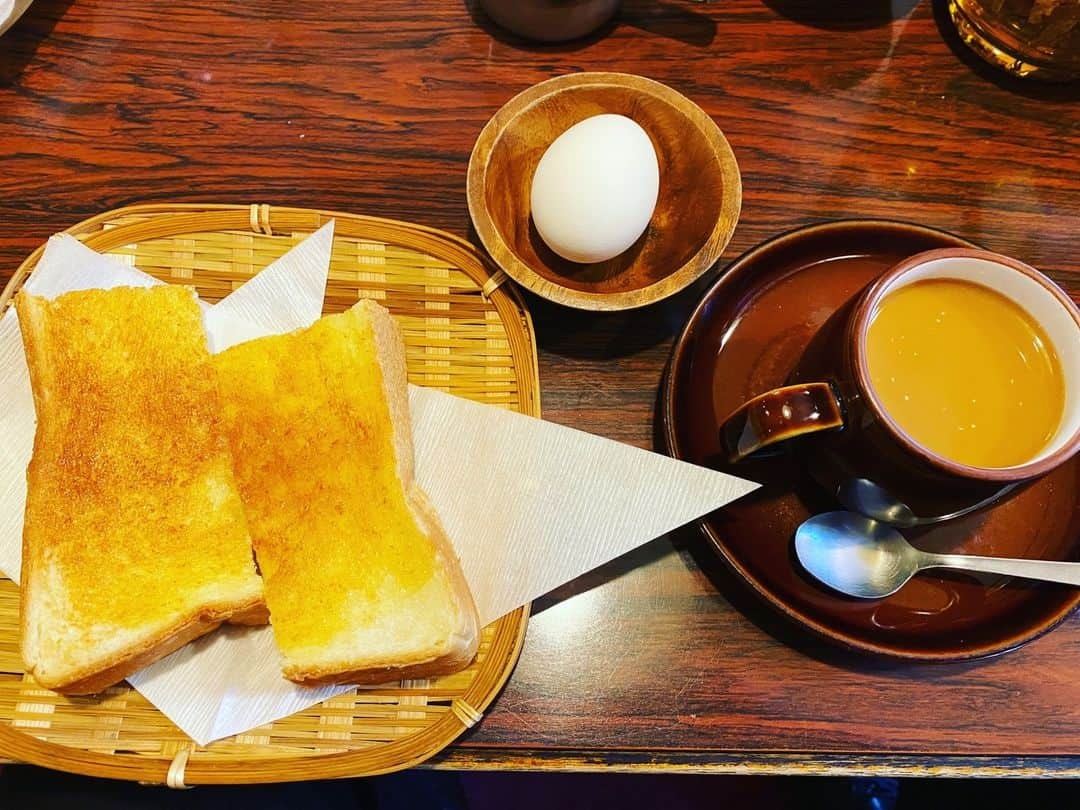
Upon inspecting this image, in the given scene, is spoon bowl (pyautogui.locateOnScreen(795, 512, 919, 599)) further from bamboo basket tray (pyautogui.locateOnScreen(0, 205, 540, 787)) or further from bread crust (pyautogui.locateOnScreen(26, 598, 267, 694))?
bread crust (pyautogui.locateOnScreen(26, 598, 267, 694))

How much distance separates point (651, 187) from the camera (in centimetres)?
80

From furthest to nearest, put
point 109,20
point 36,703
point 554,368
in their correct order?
1. point 109,20
2. point 554,368
3. point 36,703

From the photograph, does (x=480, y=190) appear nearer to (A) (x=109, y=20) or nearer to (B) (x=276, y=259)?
(B) (x=276, y=259)

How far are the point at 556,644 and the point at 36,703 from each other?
1.64ft

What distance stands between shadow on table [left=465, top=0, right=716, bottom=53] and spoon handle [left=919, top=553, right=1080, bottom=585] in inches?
25.8

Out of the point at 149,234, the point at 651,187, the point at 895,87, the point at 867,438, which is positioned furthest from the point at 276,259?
the point at 895,87

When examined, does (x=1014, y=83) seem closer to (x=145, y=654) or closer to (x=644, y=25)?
(x=644, y=25)

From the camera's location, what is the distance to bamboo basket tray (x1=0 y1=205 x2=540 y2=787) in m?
0.72

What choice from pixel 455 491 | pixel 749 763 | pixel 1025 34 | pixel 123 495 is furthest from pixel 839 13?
pixel 123 495

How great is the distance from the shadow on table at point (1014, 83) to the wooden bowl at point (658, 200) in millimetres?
403

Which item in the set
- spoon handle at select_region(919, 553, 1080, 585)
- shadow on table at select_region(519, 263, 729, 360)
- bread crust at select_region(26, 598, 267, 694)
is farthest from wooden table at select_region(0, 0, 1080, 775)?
bread crust at select_region(26, 598, 267, 694)

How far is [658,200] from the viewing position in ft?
2.81

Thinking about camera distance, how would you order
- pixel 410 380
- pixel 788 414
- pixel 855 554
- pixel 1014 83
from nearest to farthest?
pixel 788 414 < pixel 855 554 < pixel 410 380 < pixel 1014 83

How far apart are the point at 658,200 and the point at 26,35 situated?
80 centimetres
